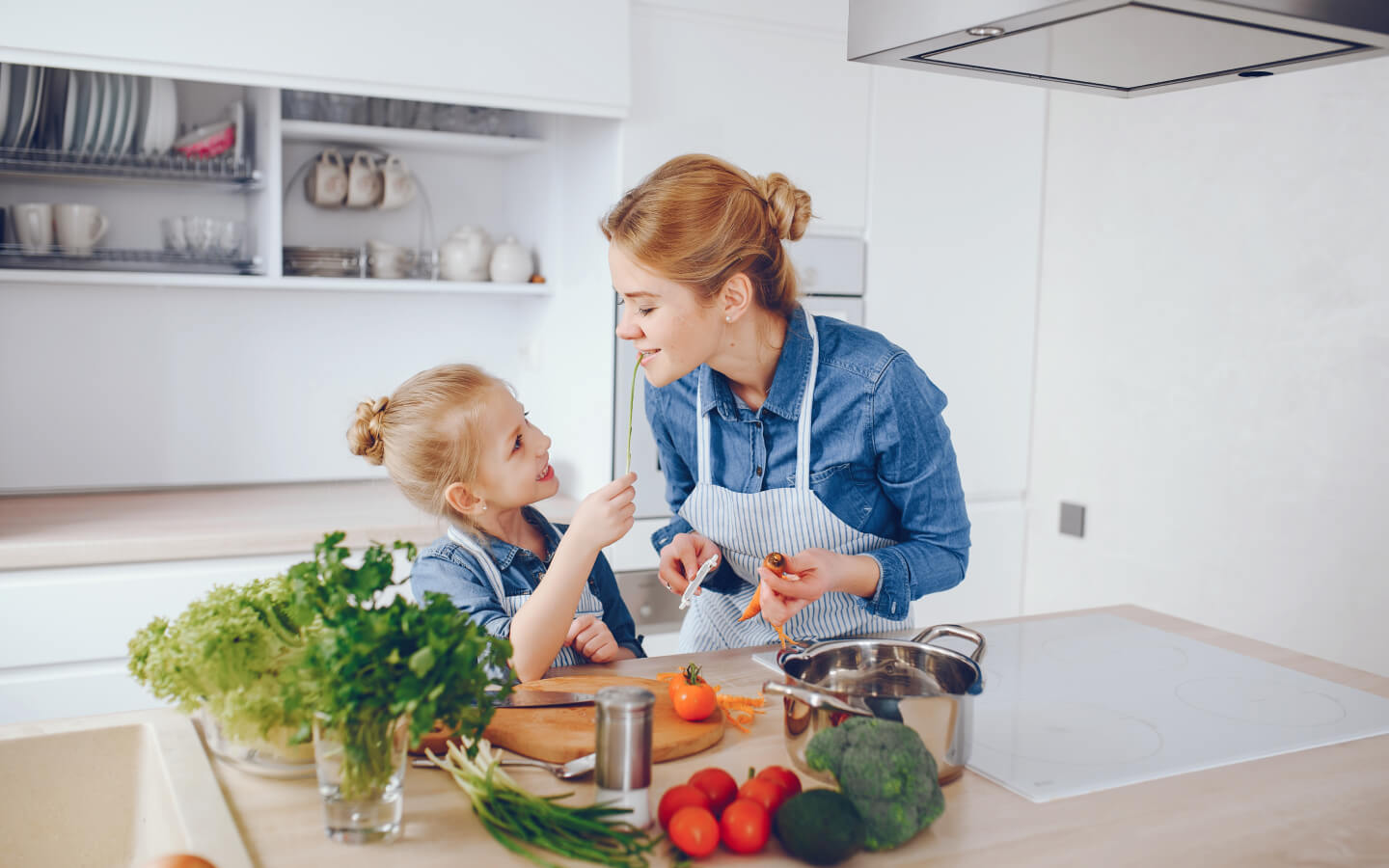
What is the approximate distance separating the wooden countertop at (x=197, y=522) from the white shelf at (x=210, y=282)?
50 cm

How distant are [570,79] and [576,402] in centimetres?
76

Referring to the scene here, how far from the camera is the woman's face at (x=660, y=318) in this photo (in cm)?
149

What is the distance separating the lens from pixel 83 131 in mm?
2393

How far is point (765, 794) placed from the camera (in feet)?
2.97

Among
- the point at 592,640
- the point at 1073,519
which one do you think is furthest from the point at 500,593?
the point at 1073,519

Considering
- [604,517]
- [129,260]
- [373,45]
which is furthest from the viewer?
[129,260]

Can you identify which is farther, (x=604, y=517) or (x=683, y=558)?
(x=683, y=558)

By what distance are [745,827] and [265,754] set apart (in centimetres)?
45

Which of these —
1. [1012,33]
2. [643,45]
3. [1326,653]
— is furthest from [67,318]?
[1326,653]

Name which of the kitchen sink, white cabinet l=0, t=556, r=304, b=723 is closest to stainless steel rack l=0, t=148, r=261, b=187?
white cabinet l=0, t=556, r=304, b=723

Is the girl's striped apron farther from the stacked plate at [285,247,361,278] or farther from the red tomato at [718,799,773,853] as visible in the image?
the stacked plate at [285,247,361,278]

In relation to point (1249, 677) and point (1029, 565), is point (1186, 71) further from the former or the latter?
point (1029, 565)

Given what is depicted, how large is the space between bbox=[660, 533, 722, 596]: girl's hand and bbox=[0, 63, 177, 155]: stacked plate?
170 cm

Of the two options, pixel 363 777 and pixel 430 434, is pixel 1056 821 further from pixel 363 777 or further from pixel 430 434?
pixel 430 434
